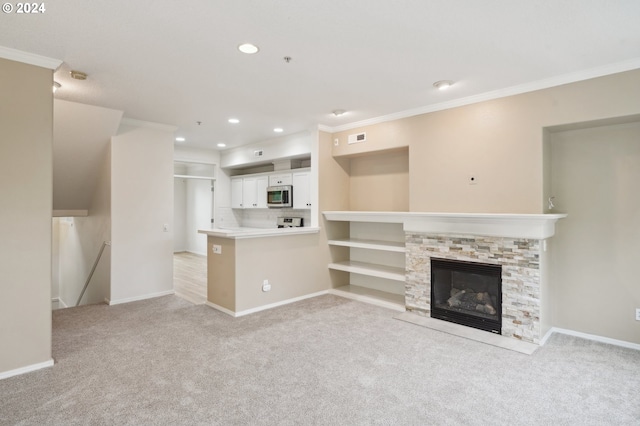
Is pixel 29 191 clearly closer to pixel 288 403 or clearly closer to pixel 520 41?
pixel 288 403

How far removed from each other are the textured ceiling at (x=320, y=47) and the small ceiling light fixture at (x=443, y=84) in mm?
72

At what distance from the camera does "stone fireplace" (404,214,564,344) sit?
332cm

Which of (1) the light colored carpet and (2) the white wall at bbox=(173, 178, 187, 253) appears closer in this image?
(1) the light colored carpet

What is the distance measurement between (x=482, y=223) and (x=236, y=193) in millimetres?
5545

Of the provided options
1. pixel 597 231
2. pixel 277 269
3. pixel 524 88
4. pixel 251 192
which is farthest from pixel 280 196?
pixel 597 231

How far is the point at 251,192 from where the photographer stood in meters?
7.30

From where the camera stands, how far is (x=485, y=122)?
149 inches

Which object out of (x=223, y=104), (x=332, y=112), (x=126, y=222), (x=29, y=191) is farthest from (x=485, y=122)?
(x=126, y=222)

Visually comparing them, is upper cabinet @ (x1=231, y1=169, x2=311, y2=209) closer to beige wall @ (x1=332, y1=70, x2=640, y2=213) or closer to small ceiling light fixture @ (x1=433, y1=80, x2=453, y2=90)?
beige wall @ (x1=332, y1=70, x2=640, y2=213)

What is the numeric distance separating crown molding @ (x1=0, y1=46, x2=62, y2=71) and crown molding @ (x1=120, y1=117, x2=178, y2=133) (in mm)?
1879

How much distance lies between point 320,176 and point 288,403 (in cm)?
350

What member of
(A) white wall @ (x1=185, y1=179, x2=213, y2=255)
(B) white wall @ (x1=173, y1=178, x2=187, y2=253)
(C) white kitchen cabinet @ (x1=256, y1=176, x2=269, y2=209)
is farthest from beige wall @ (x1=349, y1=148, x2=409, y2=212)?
(B) white wall @ (x1=173, y1=178, x2=187, y2=253)

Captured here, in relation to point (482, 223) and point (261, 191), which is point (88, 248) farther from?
point (482, 223)

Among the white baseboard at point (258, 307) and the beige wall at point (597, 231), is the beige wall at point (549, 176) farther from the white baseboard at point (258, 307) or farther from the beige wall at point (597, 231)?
the white baseboard at point (258, 307)
